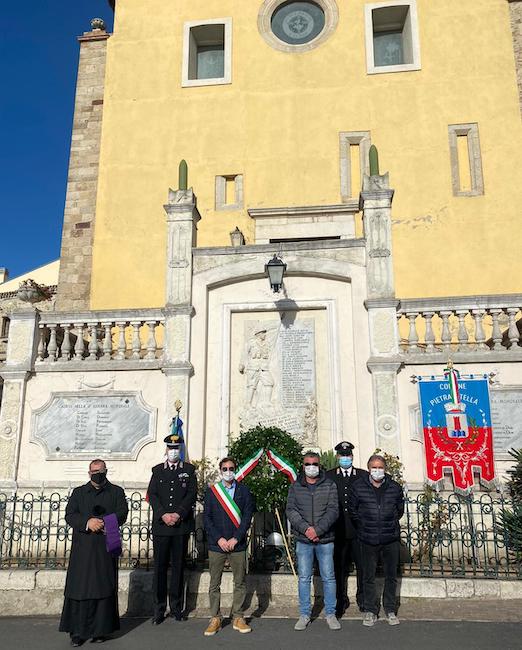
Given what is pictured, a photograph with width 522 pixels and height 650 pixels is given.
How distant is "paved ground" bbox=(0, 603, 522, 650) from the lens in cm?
542

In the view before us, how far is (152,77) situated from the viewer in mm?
16234

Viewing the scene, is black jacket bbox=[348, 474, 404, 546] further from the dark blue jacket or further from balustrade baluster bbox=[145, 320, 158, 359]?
balustrade baluster bbox=[145, 320, 158, 359]

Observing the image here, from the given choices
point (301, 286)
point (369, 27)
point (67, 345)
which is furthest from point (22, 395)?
point (369, 27)

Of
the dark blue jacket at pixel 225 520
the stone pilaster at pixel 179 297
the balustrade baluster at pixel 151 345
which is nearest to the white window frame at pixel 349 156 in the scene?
the stone pilaster at pixel 179 297

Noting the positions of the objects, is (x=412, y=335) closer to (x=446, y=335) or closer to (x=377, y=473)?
(x=446, y=335)

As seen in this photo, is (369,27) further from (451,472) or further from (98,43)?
(451,472)

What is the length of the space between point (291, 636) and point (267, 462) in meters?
2.43

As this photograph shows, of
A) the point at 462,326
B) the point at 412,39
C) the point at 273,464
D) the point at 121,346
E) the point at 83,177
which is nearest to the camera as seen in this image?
the point at 273,464

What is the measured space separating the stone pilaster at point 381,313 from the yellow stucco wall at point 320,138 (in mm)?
4548

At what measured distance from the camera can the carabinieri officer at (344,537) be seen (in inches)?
253

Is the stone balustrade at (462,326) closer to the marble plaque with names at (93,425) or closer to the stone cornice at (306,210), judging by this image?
the marble plaque with names at (93,425)

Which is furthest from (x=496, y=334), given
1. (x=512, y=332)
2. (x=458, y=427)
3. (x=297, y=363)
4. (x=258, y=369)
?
(x=258, y=369)

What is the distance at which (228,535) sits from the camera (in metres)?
6.15

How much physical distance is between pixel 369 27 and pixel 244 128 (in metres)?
4.33
